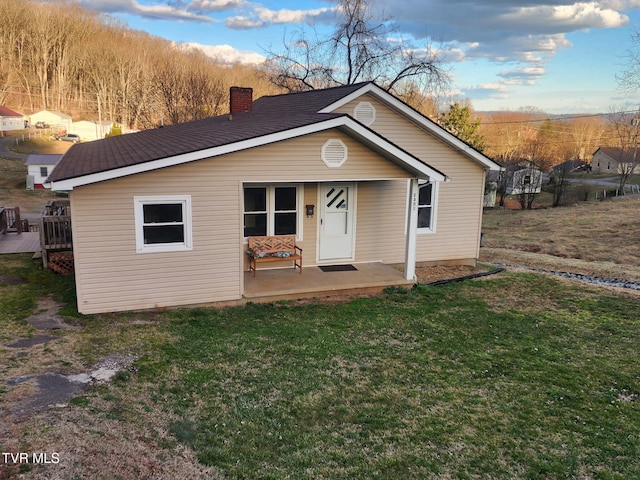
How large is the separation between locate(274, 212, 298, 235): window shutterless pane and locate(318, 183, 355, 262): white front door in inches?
27.8

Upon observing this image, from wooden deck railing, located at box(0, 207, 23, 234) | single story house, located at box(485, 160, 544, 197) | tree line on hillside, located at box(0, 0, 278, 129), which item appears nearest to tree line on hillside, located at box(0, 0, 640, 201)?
tree line on hillside, located at box(0, 0, 278, 129)

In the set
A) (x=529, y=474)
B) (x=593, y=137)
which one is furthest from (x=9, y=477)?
(x=593, y=137)

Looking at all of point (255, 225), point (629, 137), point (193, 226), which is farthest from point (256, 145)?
point (629, 137)

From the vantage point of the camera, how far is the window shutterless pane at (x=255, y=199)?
35.4 feet

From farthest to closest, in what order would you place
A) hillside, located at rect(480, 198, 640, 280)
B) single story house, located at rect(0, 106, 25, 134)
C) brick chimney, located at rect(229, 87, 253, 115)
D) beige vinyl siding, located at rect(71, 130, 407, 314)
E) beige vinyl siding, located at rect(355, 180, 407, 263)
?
single story house, located at rect(0, 106, 25, 134), hillside, located at rect(480, 198, 640, 280), brick chimney, located at rect(229, 87, 253, 115), beige vinyl siding, located at rect(355, 180, 407, 263), beige vinyl siding, located at rect(71, 130, 407, 314)

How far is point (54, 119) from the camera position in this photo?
233 ft

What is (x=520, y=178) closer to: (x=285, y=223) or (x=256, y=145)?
(x=285, y=223)

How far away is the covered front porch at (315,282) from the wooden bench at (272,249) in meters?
0.35

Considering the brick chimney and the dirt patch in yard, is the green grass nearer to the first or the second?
the dirt patch in yard

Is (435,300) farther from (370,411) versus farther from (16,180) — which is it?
(16,180)

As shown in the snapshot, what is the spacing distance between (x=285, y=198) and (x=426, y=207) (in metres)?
3.83

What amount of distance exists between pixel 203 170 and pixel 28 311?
13.1 ft

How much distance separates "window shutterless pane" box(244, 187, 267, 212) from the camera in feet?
35.4

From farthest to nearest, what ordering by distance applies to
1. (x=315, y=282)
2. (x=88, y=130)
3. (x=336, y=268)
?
1. (x=88, y=130)
2. (x=336, y=268)
3. (x=315, y=282)
